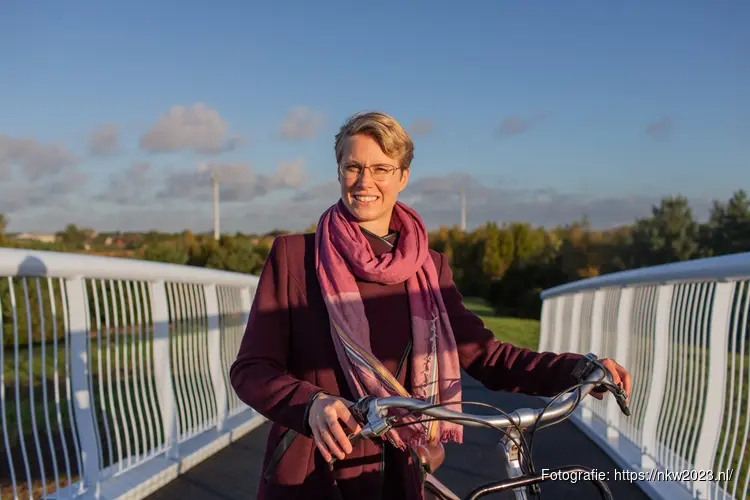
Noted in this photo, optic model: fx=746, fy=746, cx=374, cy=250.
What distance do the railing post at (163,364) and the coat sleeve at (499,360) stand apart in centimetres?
311

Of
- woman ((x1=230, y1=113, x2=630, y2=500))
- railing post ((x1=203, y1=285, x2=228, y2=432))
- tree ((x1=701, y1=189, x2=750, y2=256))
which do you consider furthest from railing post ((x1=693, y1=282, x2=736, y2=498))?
tree ((x1=701, y1=189, x2=750, y2=256))

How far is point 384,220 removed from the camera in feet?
8.02

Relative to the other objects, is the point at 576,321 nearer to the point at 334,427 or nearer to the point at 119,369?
the point at 119,369

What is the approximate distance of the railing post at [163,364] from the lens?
16.8ft

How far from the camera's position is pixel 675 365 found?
482 centimetres

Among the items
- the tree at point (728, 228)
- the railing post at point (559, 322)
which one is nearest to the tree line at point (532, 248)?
the tree at point (728, 228)

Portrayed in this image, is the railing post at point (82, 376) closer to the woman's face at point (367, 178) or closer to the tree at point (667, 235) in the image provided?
the woman's face at point (367, 178)

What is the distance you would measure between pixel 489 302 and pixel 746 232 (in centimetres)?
1565

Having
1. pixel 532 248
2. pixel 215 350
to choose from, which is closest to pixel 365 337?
pixel 215 350

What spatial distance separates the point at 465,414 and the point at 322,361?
757mm

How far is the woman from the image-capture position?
83.8 inches

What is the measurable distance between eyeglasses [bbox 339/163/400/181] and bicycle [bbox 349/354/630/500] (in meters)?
0.86

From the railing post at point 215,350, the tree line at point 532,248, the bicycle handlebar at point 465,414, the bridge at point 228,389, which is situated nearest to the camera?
the bicycle handlebar at point 465,414

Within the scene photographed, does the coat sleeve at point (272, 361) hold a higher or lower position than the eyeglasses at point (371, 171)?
lower
